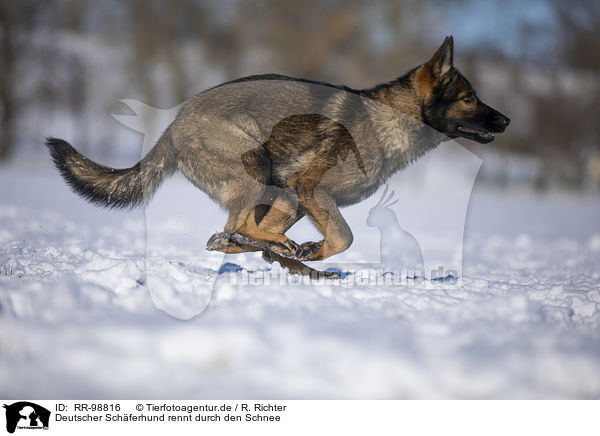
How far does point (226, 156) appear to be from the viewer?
351 centimetres

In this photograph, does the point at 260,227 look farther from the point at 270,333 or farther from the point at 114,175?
the point at 270,333

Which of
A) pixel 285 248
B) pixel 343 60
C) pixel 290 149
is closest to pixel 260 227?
pixel 285 248

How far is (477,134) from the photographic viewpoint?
3816mm

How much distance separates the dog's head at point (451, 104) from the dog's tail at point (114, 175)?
219cm

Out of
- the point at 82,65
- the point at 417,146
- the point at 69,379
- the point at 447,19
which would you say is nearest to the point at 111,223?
the point at 417,146

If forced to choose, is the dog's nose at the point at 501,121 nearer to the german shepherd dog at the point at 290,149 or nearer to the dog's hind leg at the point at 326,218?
the german shepherd dog at the point at 290,149

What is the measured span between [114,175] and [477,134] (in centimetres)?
297

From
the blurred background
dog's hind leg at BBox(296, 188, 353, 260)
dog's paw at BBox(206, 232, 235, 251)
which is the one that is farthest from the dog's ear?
the blurred background

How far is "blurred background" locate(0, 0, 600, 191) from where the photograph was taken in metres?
18.2

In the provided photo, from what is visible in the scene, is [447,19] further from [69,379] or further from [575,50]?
[69,379]

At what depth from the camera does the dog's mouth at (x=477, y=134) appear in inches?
150
